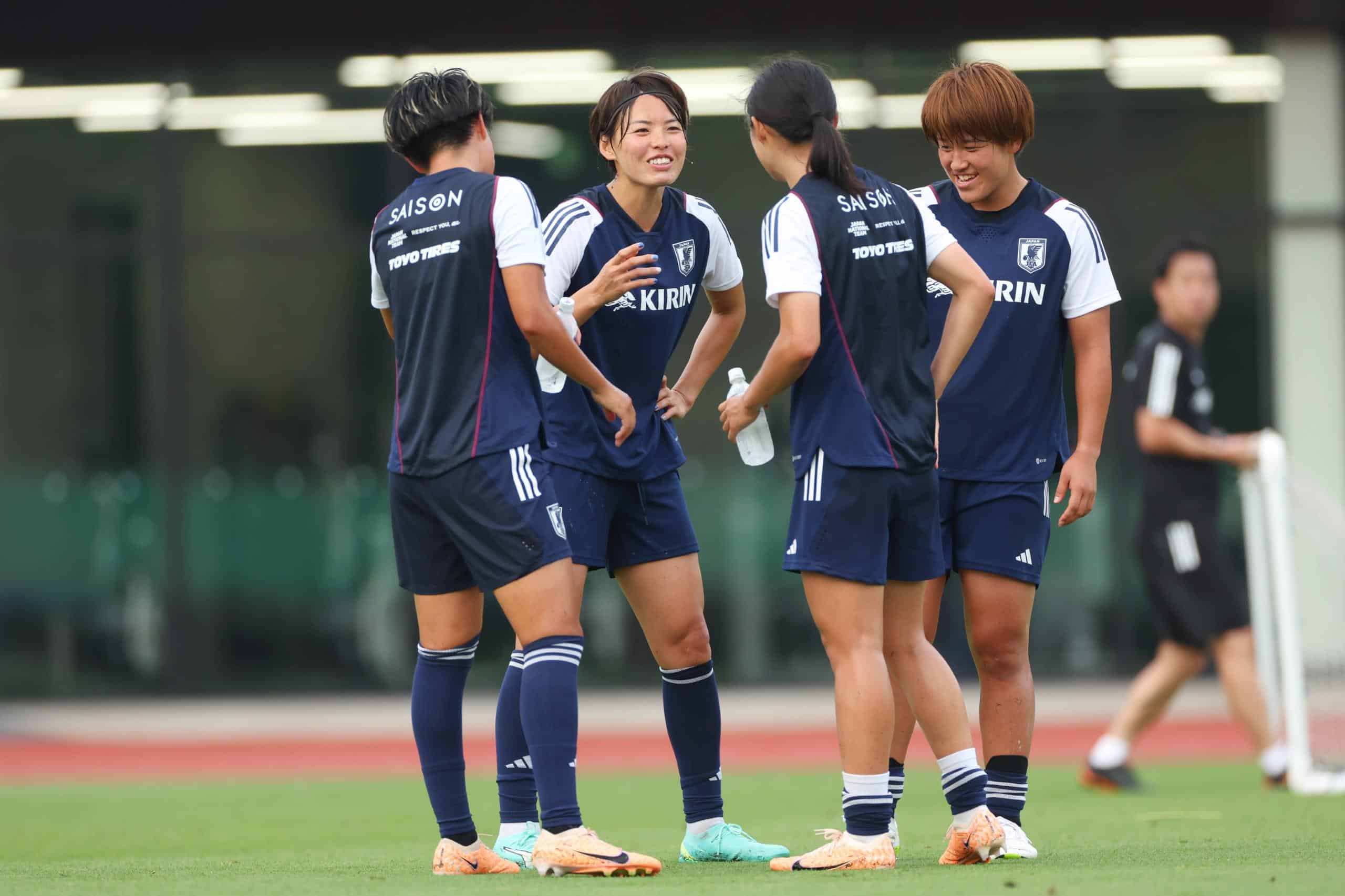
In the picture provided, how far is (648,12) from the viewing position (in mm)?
12352

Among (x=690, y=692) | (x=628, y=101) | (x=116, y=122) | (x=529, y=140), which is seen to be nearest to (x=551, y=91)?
(x=529, y=140)

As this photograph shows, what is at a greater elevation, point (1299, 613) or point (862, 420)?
point (862, 420)

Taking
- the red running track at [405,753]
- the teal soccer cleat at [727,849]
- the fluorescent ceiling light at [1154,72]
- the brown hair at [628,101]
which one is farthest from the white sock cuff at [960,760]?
the fluorescent ceiling light at [1154,72]

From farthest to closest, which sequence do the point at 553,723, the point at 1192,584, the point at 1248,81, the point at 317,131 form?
1. the point at 1248,81
2. the point at 317,131
3. the point at 1192,584
4. the point at 553,723

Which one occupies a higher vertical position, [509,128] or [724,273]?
[509,128]

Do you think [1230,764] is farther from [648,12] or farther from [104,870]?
[648,12]

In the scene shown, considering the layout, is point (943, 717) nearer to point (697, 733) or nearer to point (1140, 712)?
point (697, 733)

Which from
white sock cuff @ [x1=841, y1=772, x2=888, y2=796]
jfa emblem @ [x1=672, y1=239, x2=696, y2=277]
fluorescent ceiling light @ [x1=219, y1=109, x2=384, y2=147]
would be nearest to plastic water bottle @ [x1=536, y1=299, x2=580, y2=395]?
jfa emblem @ [x1=672, y1=239, x2=696, y2=277]

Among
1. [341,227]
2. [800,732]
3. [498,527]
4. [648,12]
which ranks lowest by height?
[800,732]

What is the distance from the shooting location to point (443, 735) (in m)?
4.43

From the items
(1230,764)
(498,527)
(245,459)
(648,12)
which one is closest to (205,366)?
(245,459)

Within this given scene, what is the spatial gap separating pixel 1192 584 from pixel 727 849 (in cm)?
359

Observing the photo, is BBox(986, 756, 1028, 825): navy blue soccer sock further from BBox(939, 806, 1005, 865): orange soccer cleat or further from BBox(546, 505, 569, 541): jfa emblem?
BBox(546, 505, 569, 541): jfa emblem

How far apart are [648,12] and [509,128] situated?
1.33 meters
